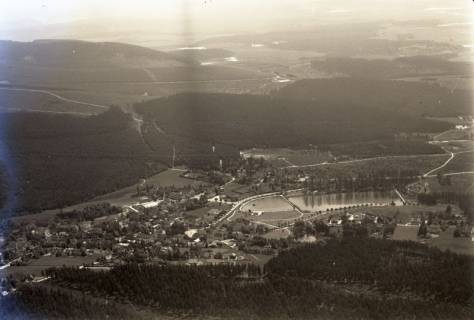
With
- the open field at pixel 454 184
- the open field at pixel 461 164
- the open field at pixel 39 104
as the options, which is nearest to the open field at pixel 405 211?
the open field at pixel 454 184

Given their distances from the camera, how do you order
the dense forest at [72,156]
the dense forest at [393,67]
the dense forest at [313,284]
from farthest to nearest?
the dense forest at [393,67] → the dense forest at [72,156] → the dense forest at [313,284]

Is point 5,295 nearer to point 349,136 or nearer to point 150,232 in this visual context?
point 150,232

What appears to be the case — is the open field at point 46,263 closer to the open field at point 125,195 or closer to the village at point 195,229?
the village at point 195,229

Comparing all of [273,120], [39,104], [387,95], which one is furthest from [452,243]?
[39,104]

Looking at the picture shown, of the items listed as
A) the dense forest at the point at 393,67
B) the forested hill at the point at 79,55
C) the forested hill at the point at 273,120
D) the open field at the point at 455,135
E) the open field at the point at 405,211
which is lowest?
the open field at the point at 405,211

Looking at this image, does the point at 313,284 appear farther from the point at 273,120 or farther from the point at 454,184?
the point at 273,120

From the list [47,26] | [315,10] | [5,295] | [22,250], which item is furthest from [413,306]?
[315,10]
